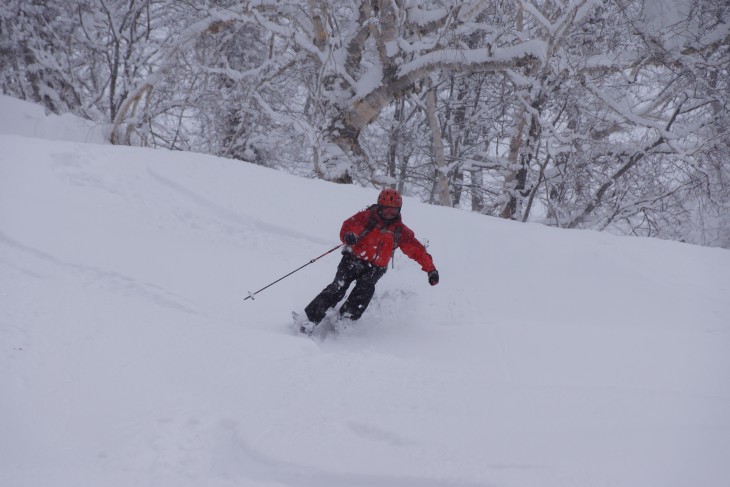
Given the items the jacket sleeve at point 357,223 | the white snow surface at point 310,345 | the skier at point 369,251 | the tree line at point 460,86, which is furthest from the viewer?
the tree line at point 460,86

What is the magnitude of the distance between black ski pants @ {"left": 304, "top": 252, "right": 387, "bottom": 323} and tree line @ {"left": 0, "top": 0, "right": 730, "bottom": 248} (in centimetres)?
399

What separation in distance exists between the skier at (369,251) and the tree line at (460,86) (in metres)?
3.45

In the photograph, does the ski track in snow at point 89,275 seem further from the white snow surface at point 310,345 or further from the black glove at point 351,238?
the black glove at point 351,238

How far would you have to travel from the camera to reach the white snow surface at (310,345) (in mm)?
2729

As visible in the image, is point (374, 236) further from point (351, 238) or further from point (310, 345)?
point (310, 345)

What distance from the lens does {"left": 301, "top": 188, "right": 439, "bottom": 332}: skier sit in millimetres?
5066

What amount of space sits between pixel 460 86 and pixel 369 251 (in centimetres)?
955

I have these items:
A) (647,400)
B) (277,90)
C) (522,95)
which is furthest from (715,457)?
(277,90)

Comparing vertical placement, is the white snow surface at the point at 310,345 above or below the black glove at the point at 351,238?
below

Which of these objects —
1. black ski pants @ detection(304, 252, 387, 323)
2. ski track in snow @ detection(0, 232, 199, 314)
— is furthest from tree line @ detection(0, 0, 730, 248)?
ski track in snow @ detection(0, 232, 199, 314)

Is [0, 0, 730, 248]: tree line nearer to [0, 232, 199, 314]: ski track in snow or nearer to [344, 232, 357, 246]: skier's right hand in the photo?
[344, 232, 357, 246]: skier's right hand

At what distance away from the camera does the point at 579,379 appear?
4.10m

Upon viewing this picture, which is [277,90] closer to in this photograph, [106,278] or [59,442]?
[106,278]

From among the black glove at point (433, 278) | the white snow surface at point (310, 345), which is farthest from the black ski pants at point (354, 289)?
the black glove at point (433, 278)
